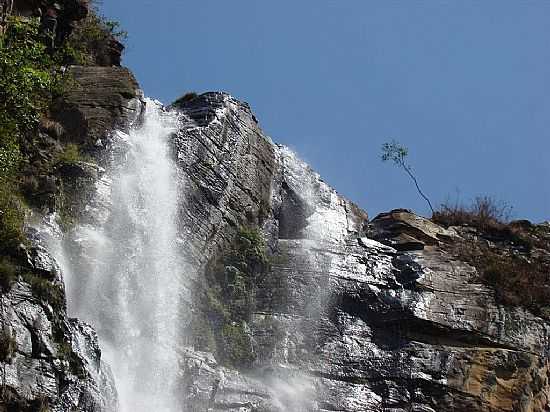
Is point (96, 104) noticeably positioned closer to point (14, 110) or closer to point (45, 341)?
point (14, 110)

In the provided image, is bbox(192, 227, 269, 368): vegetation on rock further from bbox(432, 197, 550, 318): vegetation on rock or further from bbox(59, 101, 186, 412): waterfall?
bbox(432, 197, 550, 318): vegetation on rock

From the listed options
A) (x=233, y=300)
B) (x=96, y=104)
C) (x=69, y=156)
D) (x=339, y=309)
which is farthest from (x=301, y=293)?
(x=96, y=104)

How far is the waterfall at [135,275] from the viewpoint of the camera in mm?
14953

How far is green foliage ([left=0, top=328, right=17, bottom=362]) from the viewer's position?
11383 millimetres

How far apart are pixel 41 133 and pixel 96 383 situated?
23.7ft

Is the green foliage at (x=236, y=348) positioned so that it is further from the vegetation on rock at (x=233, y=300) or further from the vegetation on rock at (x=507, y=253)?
the vegetation on rock at (x=507, y=253)

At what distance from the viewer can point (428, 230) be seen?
22672 millimetres

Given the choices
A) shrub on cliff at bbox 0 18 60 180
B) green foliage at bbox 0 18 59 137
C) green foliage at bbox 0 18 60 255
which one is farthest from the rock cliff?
green foliage at bbox 0 18 59 137

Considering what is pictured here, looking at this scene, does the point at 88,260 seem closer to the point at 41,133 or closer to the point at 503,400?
the point at 41,133

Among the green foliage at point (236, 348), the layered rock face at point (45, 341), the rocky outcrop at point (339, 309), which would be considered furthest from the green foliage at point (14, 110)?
the green foliage at point (236, 348)

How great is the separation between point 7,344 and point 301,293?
28.6ft

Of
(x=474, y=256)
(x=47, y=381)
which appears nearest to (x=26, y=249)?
(x=47, y=381)

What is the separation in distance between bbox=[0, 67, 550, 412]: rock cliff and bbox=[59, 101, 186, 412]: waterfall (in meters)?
0.30

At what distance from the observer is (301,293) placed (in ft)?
62.8
